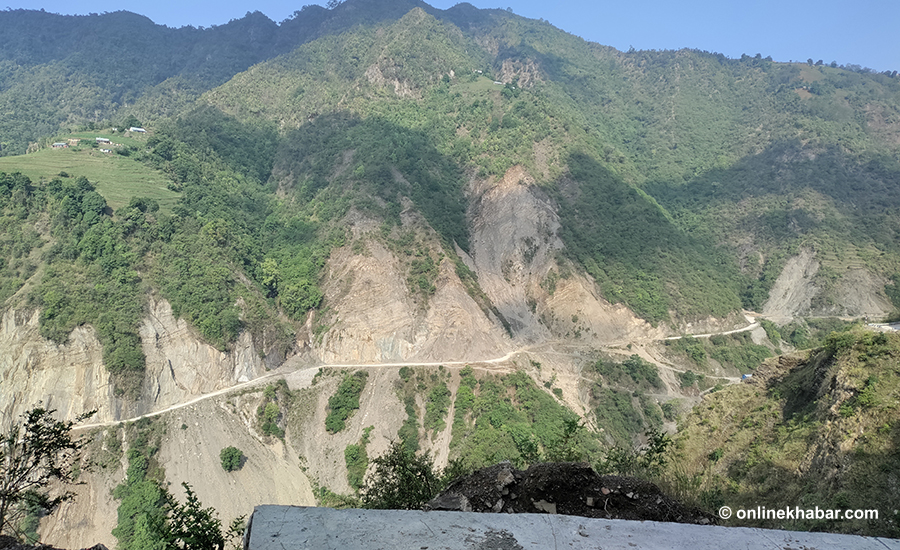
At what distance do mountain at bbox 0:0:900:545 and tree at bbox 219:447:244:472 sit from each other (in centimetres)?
76

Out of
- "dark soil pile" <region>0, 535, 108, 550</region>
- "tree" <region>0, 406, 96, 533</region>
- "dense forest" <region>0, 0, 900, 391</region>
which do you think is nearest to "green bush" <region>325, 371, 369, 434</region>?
"dense forest" <region>0, 0, 900, 391</region>

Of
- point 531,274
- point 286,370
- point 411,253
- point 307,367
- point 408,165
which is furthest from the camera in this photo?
point 408,165

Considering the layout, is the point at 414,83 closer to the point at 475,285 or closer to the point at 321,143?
the point at 321,143

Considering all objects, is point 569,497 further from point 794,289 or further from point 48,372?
point 794,289

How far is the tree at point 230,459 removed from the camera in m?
34.1

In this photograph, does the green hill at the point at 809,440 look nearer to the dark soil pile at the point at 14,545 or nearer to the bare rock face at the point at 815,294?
the dark soil pile at the point at 14,545

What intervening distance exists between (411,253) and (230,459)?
1005 inches

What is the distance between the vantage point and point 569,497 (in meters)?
6.99

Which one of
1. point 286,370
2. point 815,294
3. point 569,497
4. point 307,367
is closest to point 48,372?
point 286,370

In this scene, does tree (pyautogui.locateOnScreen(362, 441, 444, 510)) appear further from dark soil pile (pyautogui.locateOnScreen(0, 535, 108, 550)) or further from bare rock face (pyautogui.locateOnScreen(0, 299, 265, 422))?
bare rock face (pyautogui.locateOnScreen(0, 299, 265, 422))

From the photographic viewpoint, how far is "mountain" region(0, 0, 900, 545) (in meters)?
36.2

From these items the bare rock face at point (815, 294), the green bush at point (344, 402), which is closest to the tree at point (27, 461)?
the green bush at point (344, 402)

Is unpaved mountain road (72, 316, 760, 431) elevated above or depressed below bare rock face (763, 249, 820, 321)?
below

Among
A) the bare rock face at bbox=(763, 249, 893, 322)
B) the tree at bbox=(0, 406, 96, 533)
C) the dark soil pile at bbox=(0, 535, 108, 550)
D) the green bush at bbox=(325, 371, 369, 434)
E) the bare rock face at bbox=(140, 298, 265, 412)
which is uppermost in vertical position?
the tree at bbox=(0, 406, 96, 533)
